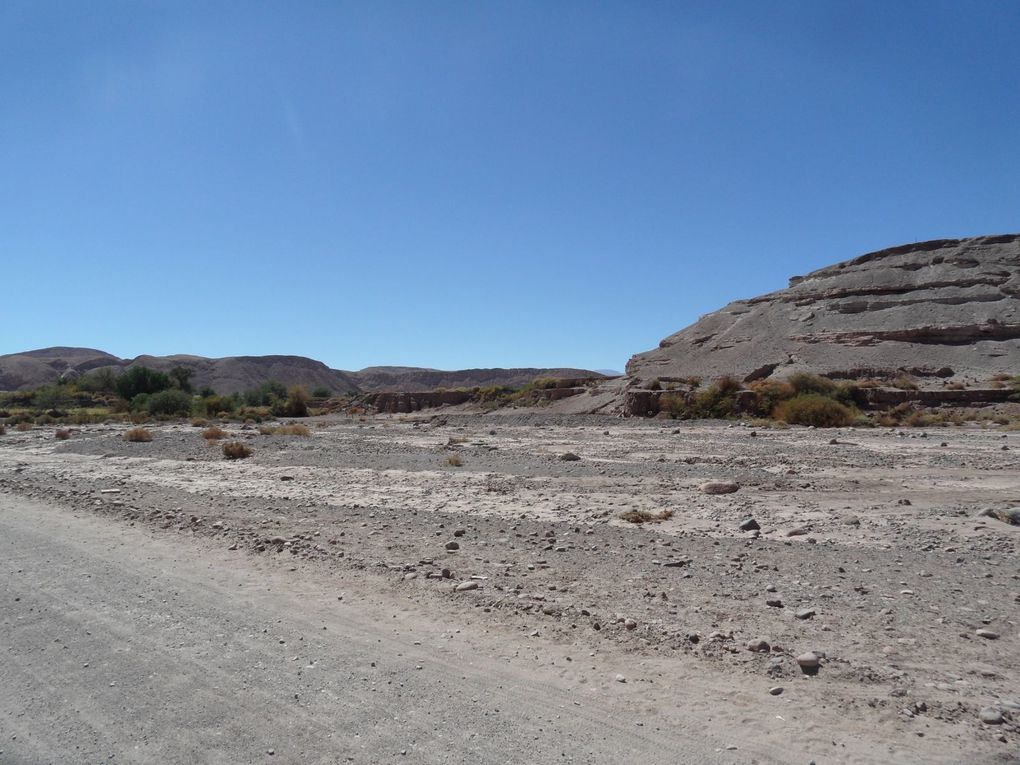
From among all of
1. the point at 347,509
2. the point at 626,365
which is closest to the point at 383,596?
the point at 347,509

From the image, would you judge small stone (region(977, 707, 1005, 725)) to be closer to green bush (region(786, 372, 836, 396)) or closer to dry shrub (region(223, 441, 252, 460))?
dry shrub (region(223, 441, 252, 460))

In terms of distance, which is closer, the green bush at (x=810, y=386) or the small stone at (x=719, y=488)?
the small stone at (x=719, y=488)

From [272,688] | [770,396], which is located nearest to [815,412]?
[770,396]

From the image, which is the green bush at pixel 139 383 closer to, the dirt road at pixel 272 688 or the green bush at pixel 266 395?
the green bush at pixel 266 395

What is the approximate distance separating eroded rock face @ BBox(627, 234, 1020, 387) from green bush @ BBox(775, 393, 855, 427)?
12038 millimetres

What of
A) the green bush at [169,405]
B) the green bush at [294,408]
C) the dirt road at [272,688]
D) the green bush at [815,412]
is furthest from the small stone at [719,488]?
the green bush at [294,408]

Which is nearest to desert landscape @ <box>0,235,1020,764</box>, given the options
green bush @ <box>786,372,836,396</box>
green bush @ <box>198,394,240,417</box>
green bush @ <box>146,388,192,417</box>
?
green bush @ <box>786,372,836,396</box>

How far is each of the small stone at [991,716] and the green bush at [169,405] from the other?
61.2 m

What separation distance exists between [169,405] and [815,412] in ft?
165

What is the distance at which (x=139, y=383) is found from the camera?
257 feet

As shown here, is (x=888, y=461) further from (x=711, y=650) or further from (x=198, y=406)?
(x=198, y=406)

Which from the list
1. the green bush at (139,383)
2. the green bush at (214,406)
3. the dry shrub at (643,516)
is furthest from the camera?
the green bush at (139,383)

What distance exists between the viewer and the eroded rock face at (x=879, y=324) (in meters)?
45.2

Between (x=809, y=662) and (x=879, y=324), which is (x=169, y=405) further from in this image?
(x=809, y=662)
